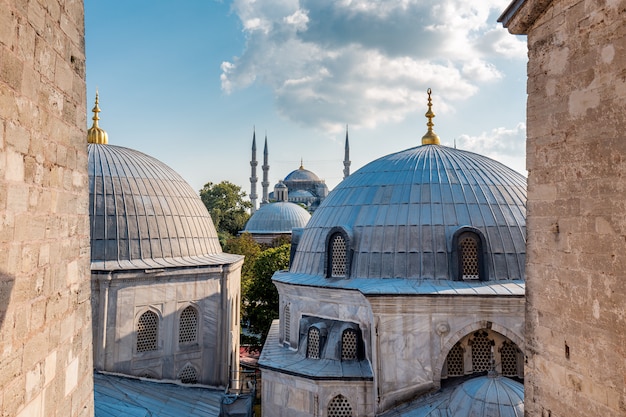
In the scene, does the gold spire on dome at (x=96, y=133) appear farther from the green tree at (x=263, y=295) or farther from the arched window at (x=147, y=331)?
the green tree at (x=263, y=295)

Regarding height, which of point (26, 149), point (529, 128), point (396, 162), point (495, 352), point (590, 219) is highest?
point (396, 162)

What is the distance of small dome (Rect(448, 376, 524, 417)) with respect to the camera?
8086mm

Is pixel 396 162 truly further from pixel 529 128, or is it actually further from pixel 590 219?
pixel 590 219

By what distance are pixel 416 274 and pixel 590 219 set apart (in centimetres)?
760

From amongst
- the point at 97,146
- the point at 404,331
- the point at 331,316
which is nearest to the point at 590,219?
the point at 404,331

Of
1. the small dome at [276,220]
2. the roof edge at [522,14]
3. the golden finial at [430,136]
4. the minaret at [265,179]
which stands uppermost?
the minaret at [265,179]

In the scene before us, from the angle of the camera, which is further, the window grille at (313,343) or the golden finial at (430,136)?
the golden finial at (430,136)

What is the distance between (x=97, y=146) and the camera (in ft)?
53.1

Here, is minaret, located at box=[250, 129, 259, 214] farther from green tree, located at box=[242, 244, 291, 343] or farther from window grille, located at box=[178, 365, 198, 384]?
window grille, located at box=[178, 365, 198, 384]

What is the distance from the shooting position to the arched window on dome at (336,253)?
490 inches

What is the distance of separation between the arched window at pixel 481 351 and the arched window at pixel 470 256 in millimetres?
1382

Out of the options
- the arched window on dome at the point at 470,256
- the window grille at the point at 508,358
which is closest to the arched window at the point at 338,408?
the window grille at the point at 508,358

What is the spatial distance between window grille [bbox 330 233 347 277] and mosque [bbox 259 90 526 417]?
1.1 inches

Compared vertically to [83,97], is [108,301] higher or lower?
lower
